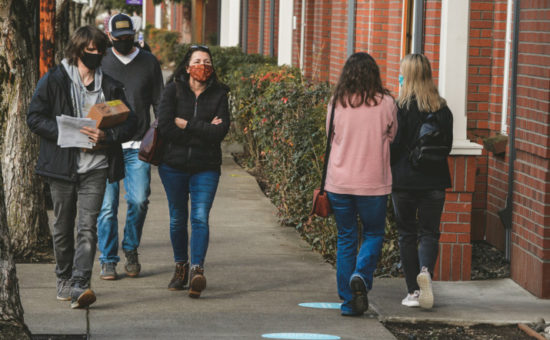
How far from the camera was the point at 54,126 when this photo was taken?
5.95 metres

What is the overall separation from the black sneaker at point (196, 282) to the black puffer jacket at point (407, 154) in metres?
1.39

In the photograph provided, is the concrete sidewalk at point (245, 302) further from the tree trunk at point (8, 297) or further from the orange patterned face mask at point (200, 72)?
the orange patterned face mask at point (200, 72)

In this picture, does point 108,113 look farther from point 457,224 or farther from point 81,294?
point 457,224

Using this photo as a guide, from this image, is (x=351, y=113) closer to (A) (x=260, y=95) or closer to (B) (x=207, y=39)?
(A) (x=260, y=95)

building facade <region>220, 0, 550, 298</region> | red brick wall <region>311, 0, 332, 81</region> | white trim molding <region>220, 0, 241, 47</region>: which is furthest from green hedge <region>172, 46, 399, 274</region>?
white trim molding <region>220, 0, 241, 47</region>

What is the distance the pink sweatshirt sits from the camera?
599 centimetres

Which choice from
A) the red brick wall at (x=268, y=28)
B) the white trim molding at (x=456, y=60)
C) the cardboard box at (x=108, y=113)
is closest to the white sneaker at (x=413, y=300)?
the white trim molding at (x=456, y=60)

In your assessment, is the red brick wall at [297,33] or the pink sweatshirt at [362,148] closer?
the pink sweatshirt at [362,148]

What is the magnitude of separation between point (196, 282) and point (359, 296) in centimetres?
109

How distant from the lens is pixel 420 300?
6.36m

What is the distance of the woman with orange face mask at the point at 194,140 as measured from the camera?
6.48 m

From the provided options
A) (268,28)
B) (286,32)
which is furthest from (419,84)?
(268,28)

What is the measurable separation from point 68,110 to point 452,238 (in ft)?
9.63

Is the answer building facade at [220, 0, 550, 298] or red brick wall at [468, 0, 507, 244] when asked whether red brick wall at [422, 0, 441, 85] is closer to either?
building facade at [220, 0, 550, 298]
